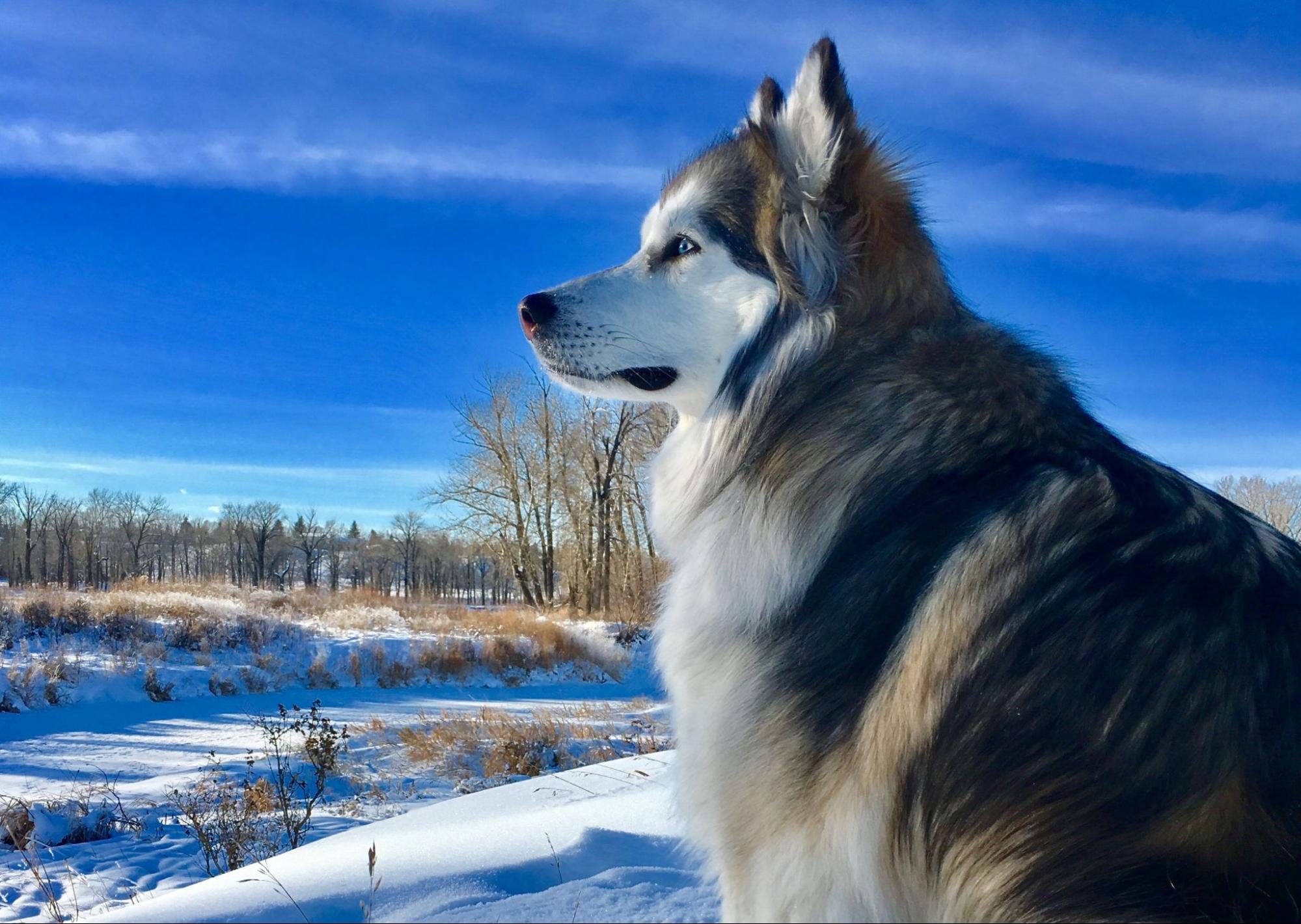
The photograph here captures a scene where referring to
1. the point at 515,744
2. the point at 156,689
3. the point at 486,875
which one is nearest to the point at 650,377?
the point at 486,875

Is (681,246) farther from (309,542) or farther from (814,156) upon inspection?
(309,542)

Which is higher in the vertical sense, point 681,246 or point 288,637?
point 681,246

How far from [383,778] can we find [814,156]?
8.56 m

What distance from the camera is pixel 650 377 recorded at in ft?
10.1

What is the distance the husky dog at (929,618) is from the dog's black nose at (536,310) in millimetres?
682

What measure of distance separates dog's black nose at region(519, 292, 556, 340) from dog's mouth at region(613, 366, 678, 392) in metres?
0.35

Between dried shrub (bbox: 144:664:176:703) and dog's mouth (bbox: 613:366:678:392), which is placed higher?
dog's mouth (bbox: 613:366:678:392)

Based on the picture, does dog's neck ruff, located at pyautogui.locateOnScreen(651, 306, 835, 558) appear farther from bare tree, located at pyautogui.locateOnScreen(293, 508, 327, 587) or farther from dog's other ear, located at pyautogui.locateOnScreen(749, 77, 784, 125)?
bare tree, located at pyautogui.locateOnScreen(293, 508, 327, 587)

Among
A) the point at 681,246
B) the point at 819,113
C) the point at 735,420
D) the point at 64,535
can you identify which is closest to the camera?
the point at 819,113

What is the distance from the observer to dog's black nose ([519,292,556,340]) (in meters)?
3.16

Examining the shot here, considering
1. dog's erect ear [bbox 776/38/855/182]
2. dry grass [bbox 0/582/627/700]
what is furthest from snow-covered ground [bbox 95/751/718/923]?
dry grass [bbox 0/582/627/700]

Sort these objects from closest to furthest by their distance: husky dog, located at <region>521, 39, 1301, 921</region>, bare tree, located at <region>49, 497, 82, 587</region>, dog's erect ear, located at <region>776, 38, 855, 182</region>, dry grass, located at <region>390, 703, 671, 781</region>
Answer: husky dog, located at <region>521, 39, 1301, 921</region> < dog's erect ear, located at <region>776, 38, 855, 182</region> < dry grass, located at <region>390, 703, 671, 781</region> < bare tree, located at <region>49, 497, 82, 587</region>

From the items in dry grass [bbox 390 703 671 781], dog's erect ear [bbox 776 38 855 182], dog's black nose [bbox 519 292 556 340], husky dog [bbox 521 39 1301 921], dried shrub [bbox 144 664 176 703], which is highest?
dog's erect ear [bbox 776 38 855 182]

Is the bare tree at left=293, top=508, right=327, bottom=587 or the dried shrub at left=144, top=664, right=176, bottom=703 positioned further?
the bare tree at left=293, top=508, right=327, bottom=587
